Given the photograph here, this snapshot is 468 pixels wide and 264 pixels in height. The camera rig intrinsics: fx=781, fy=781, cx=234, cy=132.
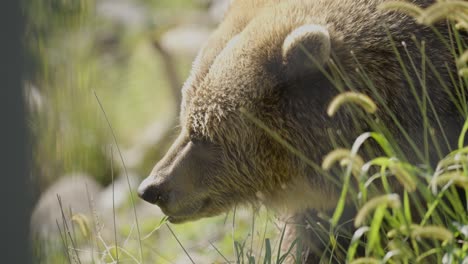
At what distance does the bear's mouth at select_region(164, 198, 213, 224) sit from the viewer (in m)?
4.34

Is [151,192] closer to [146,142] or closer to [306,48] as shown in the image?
[306,48]

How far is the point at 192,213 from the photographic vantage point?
438cm

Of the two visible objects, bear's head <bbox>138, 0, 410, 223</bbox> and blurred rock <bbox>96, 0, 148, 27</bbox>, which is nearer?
bear's head <bbox>138, 0, 410, 223</bbox>

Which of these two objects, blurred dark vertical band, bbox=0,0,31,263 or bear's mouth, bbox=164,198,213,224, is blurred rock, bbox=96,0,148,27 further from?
blurred dark vertical band, bbox=0,0,31,263

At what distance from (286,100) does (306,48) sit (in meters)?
0.33

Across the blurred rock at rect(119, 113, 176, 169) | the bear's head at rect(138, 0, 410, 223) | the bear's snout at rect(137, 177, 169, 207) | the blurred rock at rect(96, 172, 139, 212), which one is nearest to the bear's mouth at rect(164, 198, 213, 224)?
the bear's head at rect(138, 0, 410, 223)

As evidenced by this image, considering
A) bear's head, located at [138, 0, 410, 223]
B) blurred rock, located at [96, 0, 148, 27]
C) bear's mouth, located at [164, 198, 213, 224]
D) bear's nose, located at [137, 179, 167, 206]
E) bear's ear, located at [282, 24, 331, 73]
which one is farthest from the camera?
blurred rock, located at [96, 0, 148, 27]

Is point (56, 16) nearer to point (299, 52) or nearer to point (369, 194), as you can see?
point (299, 52)

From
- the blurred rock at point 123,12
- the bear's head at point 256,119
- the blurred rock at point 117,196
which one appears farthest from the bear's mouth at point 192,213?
the blurred rock at point 123,12

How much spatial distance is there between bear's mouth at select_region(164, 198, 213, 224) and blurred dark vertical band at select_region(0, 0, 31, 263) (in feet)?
8.19

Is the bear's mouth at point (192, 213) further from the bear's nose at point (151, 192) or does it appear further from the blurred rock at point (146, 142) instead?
the blurred rock at point (146, 142)

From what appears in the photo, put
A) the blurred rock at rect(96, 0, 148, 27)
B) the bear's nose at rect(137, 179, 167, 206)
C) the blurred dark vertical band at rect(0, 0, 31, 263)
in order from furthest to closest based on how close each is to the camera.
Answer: the blurred rock at rect(96, 0, 148, 27) → the bear's nose at rect(137, 179, 167, 206) → the blurred dark vertical band at rect(0, 0, 31, 263)

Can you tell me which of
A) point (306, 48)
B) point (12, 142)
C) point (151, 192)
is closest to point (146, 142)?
point (151, 192)

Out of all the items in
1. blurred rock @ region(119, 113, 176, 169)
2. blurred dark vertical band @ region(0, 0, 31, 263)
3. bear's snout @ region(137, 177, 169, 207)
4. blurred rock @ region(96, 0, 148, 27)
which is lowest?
blurred rock @ region(119, 113, 176, 169)
